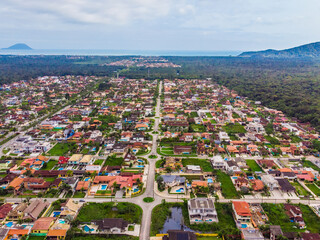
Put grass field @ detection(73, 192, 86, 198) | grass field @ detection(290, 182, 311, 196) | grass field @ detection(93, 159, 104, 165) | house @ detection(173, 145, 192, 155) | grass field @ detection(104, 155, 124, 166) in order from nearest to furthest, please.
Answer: grass field @ detection(73, 192, 86, 198) < grass field @ detection(290, 182, 311, 196) < grass field @ detection(104, 155, 124, 166) < grass field @ detection(93, 159, 104, 165) < house @ detection(173, 145, 192, 155)

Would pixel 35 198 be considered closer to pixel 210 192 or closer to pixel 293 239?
pixel 210 192

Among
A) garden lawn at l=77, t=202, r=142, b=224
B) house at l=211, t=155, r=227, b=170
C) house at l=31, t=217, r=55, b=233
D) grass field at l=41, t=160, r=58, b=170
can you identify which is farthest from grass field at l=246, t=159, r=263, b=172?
grass field at l=41, t=160, r=58, b=170

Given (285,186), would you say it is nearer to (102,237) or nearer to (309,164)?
(309,164)

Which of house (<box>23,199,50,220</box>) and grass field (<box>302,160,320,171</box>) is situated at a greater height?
house (<box>23,199,50,220</box>)

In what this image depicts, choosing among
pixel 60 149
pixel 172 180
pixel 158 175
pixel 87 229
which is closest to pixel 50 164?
pixel 60 149

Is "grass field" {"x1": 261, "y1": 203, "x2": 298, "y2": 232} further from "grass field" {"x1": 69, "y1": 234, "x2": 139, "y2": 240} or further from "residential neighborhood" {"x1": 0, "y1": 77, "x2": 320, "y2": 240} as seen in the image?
"grass field" {"x1": 69, "y1": 234, "x2": 139, "y2": 240}

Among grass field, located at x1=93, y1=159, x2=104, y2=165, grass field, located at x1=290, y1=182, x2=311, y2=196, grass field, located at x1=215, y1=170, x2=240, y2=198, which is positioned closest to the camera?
grass field, located at x1=215, y1=170, x2=240, y2=198

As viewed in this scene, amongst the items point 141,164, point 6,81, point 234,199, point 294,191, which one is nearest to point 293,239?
point 234,199
